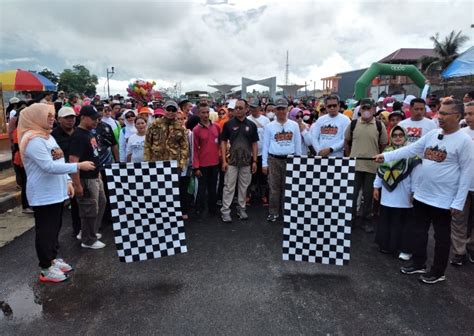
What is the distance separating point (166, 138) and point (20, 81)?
375 inches

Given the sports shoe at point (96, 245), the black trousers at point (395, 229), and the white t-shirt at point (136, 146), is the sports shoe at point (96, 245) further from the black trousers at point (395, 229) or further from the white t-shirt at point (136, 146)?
the black trousers at point (395, 229)

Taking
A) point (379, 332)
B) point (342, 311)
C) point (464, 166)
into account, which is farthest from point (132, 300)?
point (464, 166)

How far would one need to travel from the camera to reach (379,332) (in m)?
2.72

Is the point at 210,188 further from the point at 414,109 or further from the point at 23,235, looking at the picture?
the point at 414,109

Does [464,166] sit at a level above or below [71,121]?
below

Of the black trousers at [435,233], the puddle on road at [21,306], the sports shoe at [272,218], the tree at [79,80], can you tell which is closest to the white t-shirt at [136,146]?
the sports shoe at [272,218]

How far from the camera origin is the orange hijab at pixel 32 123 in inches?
129

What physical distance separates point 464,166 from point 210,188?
12.4 feet

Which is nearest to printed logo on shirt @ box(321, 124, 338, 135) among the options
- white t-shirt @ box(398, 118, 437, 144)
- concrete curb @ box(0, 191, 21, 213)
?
white t-shirt @ box(398, 118, 437, 144)

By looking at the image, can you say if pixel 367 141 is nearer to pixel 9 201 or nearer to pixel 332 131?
pixel 332 131

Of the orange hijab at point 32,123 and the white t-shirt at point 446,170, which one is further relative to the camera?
the orange hijab at point 32,123

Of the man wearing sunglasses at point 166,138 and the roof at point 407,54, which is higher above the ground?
the roof at point 407,54

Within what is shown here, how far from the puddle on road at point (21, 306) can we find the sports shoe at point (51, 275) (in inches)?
6.6

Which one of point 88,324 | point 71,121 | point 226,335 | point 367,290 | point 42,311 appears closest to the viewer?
point 226,335
